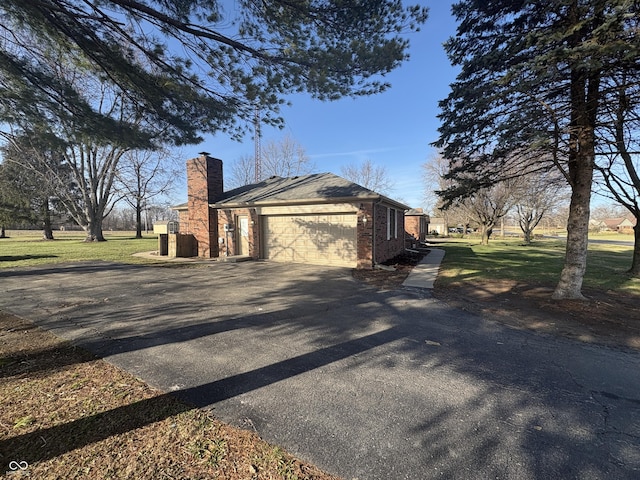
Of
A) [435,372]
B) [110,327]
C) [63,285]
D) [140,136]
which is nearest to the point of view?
[435,372]

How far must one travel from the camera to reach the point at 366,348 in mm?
3969

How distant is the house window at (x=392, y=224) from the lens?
13.1m

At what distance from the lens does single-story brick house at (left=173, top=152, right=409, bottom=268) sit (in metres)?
10.9

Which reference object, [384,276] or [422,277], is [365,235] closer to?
[384,276]

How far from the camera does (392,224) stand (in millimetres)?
14062

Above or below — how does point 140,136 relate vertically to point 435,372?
above

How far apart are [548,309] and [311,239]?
26.6ft

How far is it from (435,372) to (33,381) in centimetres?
444

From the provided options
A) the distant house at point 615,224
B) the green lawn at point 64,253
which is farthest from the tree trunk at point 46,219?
the distant house at point 615,224

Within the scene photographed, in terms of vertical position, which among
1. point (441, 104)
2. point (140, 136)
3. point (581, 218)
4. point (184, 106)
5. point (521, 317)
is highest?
point (441, 104)

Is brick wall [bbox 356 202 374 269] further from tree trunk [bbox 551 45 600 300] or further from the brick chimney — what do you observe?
the brick chimney

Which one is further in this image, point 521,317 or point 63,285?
point 63,285

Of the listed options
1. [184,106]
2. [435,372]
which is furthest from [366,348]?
[184,106]

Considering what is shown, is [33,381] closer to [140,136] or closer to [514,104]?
[140,136]
